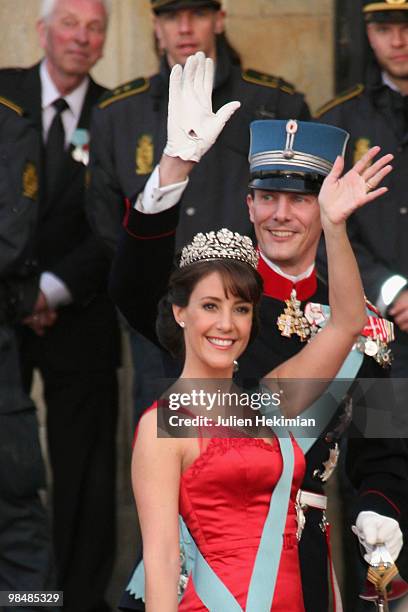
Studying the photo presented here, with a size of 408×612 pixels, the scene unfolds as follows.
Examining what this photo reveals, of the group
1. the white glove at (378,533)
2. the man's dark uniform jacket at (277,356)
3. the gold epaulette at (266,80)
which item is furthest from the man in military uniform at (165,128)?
the white glove at (378,533)

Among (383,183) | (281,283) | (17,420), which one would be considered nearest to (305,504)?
(281,283)

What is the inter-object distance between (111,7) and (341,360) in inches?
113

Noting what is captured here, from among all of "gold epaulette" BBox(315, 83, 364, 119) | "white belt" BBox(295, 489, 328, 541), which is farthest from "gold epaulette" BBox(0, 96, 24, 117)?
"white belt" BBox(295, 489, 328, 541)

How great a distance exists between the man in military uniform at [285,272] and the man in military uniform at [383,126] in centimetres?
112

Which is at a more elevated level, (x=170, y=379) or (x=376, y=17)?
(x=376, y=17)

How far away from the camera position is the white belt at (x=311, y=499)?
422 centimetres

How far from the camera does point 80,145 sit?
629 cm

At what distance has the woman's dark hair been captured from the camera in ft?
13.4

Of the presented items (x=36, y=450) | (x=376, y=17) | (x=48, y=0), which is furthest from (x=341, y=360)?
(x=48, y=0)

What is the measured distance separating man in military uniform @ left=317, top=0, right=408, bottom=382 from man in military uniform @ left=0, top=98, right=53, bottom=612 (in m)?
1.05

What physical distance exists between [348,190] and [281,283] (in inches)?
24.0

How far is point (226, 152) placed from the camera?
5.93 meters

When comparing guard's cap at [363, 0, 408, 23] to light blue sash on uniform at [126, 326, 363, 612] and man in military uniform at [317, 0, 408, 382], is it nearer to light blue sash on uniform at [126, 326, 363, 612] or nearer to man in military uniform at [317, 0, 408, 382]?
man in military uniform at [317, 0, 408, 382]

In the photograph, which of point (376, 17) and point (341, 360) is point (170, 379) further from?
point (376, 17)
